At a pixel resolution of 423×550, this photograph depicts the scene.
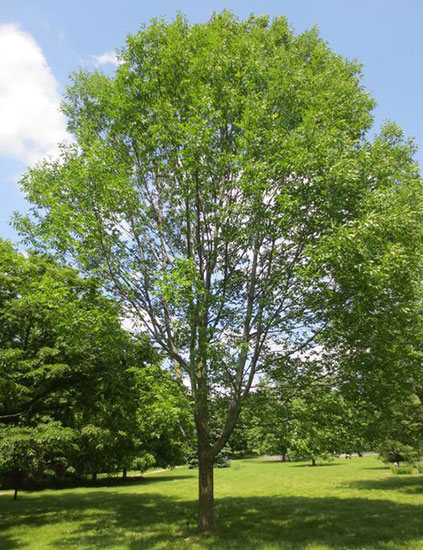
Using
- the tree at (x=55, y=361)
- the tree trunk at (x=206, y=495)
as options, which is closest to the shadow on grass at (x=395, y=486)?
the tree trunk at (x=206, y=495)

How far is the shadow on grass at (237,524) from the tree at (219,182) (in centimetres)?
209

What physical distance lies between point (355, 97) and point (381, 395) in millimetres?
10956

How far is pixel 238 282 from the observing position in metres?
16.3

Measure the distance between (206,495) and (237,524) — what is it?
278cm

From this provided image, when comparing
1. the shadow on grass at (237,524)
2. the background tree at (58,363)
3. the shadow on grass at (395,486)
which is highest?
A: the background tree at (58,363)

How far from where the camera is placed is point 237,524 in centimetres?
1602

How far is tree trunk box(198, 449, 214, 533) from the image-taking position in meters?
14.5

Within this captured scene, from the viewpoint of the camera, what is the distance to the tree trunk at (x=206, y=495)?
47.4ft

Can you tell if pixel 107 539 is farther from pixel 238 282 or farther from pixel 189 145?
pixel 189 145

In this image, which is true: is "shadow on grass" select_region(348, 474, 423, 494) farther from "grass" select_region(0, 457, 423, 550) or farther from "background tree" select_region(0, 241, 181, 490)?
"background tree" select_region(0, 241, 181, 490)

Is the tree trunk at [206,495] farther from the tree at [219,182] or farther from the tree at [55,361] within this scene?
the tree at [55,361]

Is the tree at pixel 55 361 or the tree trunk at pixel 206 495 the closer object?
the tree at pixel 55 361

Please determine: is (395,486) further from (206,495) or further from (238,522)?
(206,495)

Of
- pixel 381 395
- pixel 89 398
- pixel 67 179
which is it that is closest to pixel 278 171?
pixel 67 179
